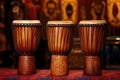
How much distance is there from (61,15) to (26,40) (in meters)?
2.80

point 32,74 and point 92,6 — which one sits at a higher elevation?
point 92,6

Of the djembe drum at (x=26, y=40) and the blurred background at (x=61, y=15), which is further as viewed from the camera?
the blurred background at (x=61, y=15)

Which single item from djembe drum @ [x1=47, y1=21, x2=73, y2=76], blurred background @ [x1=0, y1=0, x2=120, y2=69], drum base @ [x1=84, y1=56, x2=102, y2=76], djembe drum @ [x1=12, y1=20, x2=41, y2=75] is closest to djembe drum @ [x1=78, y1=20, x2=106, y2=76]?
drum base @ [x1=84, y1=56, x2=102, y2=76]

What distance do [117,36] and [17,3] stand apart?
85.1 inches

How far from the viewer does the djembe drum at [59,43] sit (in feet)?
8.50

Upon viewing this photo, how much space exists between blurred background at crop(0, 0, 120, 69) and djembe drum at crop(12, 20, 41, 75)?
97.7 inches

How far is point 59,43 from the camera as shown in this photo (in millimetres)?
2623

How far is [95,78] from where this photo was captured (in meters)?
2.50

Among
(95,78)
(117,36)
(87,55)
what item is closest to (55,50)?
(87,55)

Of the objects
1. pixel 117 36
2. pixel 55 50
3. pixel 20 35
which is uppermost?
pixel 20 35

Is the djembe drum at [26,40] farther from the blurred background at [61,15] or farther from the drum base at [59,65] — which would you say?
the blurred background at [61,15]

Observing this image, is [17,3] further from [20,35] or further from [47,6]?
[20,35]

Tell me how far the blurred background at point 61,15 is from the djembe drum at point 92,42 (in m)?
2.43

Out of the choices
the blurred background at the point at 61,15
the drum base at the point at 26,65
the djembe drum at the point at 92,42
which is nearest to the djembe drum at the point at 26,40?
the drum base at the point at 26,65
